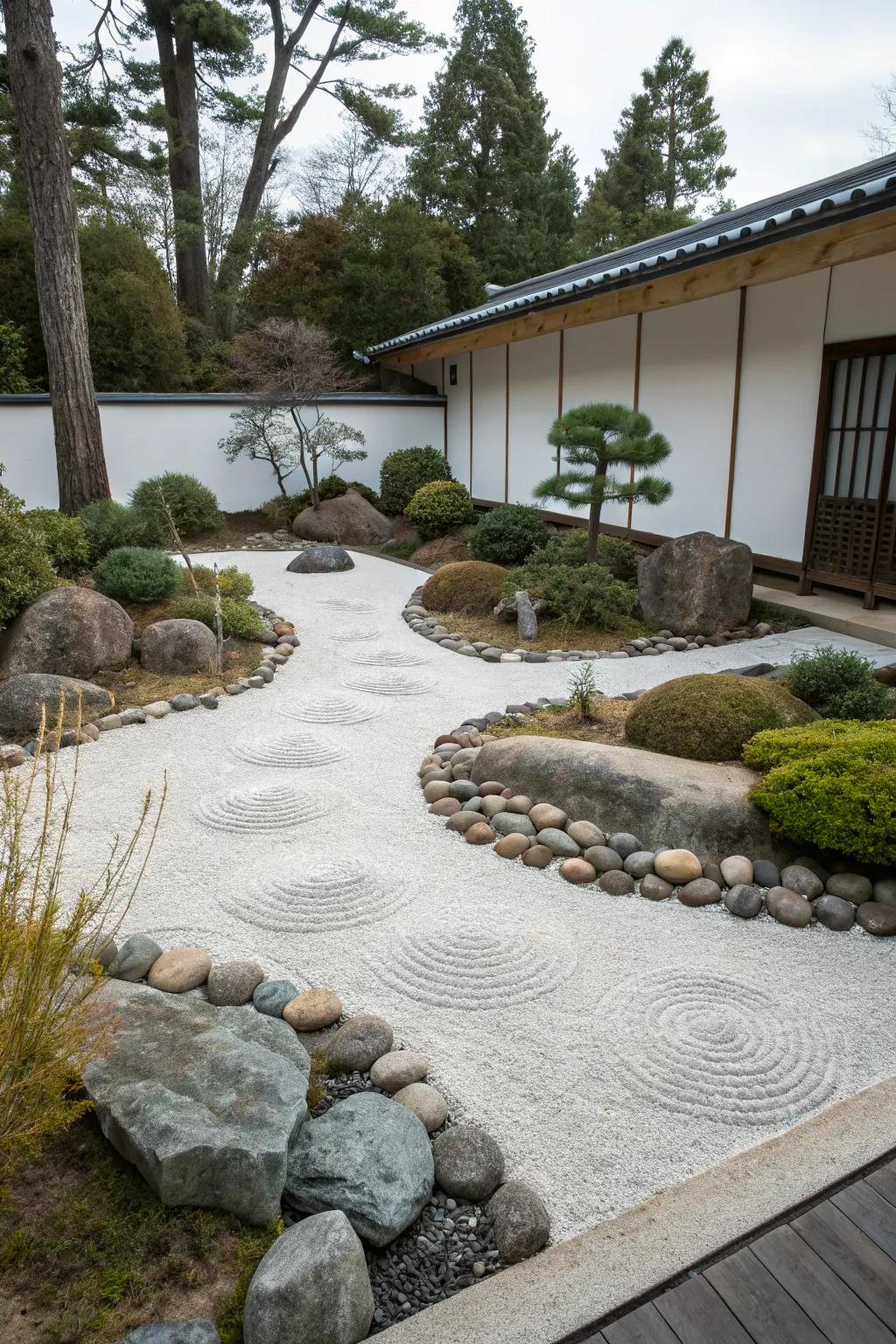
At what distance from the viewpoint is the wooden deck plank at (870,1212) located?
70.9 inches

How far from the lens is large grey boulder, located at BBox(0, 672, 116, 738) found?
17.3 ft

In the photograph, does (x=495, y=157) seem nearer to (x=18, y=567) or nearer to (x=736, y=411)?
(x=736, y=411)

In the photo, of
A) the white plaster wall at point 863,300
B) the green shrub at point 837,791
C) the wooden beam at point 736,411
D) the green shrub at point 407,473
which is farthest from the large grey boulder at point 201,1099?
the green shrub at point 407,473

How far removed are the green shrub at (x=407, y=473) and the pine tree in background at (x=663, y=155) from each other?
505 inches

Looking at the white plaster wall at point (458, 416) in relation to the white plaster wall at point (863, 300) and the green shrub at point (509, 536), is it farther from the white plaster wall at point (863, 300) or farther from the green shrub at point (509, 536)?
the white plaster wall at point (863, 300)

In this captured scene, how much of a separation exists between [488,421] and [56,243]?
6486 millimetres

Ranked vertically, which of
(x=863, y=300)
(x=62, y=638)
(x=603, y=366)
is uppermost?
(x=863, y=300)

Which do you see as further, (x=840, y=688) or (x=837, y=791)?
(x=840, y=688)

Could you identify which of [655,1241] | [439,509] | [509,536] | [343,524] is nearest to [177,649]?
[509,536]

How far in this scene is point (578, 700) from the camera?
522cm

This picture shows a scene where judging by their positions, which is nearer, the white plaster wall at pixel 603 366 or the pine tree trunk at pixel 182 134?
the white plaster wall at pixel 603 366

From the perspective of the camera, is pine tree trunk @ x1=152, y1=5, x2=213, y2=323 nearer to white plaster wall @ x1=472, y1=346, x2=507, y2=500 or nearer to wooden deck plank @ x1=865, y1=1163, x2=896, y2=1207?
white plaster wall @ x1=472, y1=346, x2=507, y2=500

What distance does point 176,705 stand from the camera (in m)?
5.82

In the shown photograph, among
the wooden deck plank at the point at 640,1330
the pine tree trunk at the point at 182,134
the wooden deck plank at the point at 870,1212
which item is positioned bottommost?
the wooden deck plank at the point at 870,1212
